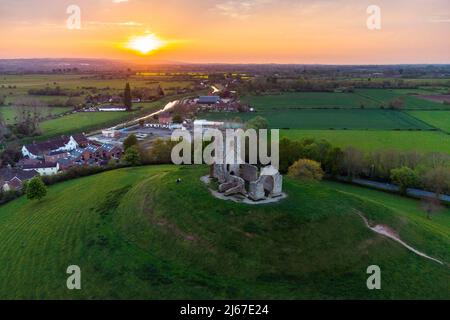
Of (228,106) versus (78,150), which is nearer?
(78,150)

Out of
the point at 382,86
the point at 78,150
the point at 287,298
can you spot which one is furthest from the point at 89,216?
the point at 382,86

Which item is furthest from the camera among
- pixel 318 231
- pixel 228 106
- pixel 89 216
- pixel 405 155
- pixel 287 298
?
pixel 228 106

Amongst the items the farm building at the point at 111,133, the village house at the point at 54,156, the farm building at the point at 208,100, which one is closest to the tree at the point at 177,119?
the farm building at the point at 111,133

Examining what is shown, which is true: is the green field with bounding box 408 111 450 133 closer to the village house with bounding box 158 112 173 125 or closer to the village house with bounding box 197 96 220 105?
the village house with bounding box 197 96 220 105

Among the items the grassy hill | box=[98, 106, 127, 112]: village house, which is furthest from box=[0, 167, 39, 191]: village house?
box=[98, 106, 127, 112]: village house

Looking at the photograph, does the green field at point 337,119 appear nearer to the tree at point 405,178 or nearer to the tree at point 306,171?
the tree at point 405,178

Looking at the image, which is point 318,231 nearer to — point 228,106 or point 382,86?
point 228,106
